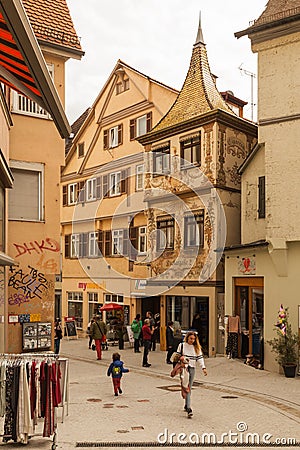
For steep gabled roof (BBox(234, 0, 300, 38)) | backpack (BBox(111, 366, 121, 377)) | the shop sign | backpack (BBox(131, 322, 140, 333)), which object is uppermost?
steep gabled roof (BBox(234, 0, 300, 38))

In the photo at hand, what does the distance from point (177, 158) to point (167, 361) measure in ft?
30.0

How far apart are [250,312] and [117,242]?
1301 cm

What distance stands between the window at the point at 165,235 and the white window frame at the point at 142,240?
2.56 metres

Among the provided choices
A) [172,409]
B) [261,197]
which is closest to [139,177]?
[261,197]

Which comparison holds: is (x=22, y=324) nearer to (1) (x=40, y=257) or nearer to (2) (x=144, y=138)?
(1) (x=40, y=257)

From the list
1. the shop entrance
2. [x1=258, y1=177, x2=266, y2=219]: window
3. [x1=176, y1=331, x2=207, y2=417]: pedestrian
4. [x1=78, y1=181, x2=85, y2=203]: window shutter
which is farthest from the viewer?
[x1=78, y1=181, x2=85, y2=203]: window shutter

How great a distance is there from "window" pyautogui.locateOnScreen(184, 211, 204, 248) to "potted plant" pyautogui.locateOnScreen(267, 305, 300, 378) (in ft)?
22.9

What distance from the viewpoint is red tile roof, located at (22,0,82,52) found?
53.6ft

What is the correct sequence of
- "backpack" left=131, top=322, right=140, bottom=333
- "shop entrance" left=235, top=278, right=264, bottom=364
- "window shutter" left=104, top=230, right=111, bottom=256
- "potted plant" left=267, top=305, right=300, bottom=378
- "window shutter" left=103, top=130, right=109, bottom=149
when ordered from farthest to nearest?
"window shutter" left=103, top=130, right=109, bottom=149
"window shutter" left=104, top=230, right=111, bottom=256
"backpack" left=131, top=322, right=140, bottom=333
"shop entrance" left=235, top=278, right=264, bottom=364
"potted plant" left=267, top=305, right=300, bottom=378

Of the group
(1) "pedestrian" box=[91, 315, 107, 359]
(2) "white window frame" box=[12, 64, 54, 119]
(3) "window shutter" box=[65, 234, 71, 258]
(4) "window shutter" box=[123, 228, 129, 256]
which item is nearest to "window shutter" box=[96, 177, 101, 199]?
(4) "window shutter" box=[123, 228, 129, 256]

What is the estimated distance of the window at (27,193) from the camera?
54.0ft

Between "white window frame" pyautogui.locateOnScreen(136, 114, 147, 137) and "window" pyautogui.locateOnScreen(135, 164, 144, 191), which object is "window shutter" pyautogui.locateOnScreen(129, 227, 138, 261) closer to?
"window" pyautogui.locateOnScreen(135, 164, 144, 191)

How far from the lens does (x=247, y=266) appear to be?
2088 centimetres

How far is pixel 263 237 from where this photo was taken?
22438mm
